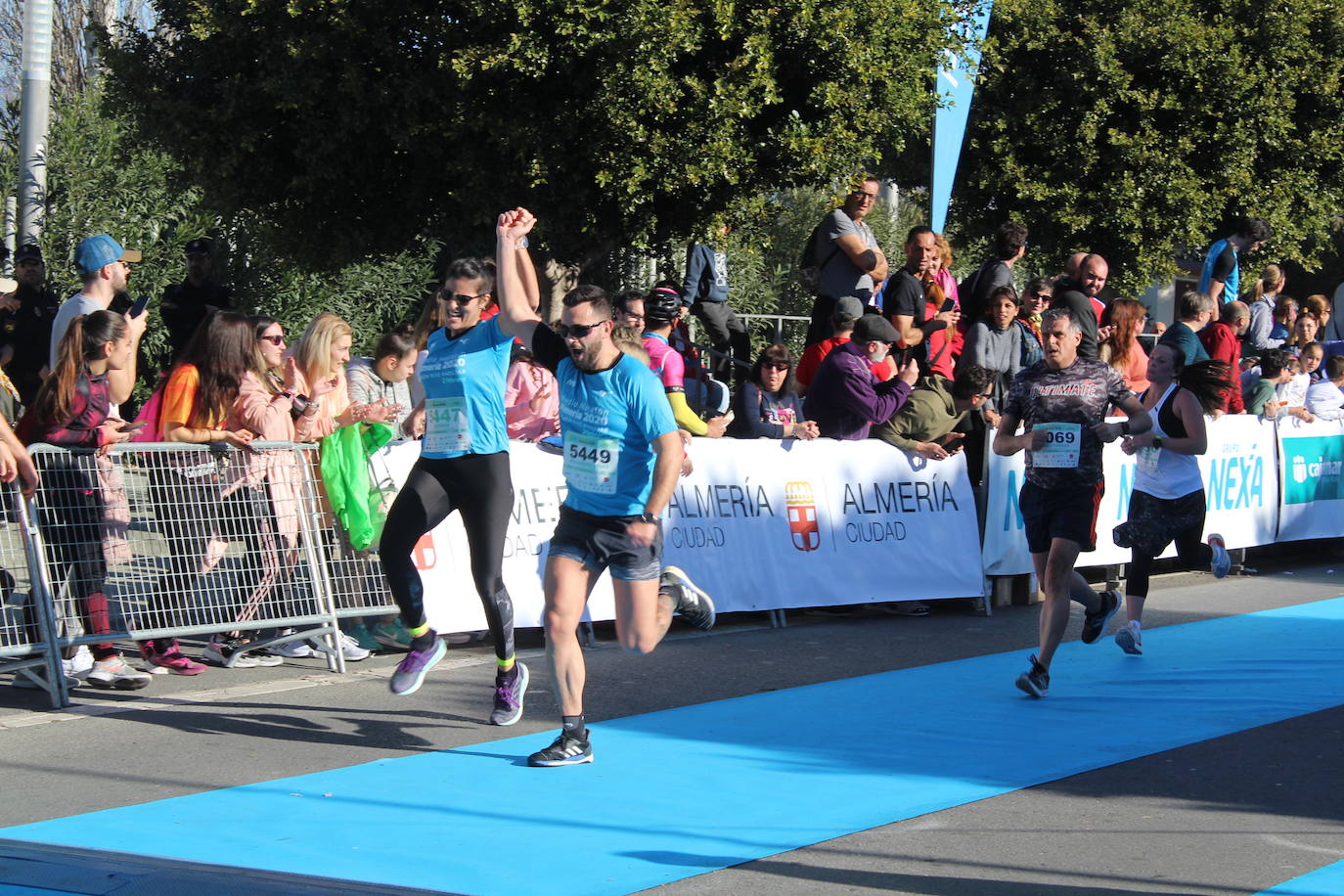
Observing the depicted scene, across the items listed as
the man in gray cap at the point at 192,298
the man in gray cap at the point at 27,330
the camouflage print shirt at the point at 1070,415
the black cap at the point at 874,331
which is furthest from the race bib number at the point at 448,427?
the man in gray cap at the point at 27,330

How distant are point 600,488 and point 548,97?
8.54 m

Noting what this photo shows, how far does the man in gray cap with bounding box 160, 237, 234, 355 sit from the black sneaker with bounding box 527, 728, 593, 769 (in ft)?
20.5

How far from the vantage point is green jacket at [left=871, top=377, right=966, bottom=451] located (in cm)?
1097

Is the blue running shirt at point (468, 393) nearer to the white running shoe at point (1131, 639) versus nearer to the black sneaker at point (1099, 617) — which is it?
the black sneaker at point (1099, 617)

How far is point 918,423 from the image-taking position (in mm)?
10992

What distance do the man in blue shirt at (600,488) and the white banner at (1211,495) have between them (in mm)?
5394

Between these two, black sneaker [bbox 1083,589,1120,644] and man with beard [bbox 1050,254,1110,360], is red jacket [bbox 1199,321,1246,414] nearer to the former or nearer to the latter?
man with beard [bbox 1050,254,1110,360]

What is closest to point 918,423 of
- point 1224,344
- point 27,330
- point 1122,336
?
point 1122,336

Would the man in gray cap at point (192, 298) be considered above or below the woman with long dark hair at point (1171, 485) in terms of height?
above

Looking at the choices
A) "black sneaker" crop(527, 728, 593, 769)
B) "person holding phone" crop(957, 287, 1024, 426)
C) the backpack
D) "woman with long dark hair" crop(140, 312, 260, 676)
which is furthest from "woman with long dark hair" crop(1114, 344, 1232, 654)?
"woman with long dark hair" crop(140, 312, 260, 676)

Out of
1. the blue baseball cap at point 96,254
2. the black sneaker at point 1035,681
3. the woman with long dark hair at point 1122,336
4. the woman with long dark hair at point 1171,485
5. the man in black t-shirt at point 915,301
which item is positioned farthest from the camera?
the woman with long dark hair at point 1122,336

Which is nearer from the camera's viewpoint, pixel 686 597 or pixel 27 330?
pixel 686 597

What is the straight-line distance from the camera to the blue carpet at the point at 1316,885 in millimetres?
4770

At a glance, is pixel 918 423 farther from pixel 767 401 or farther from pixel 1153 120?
pixel 1153 120
